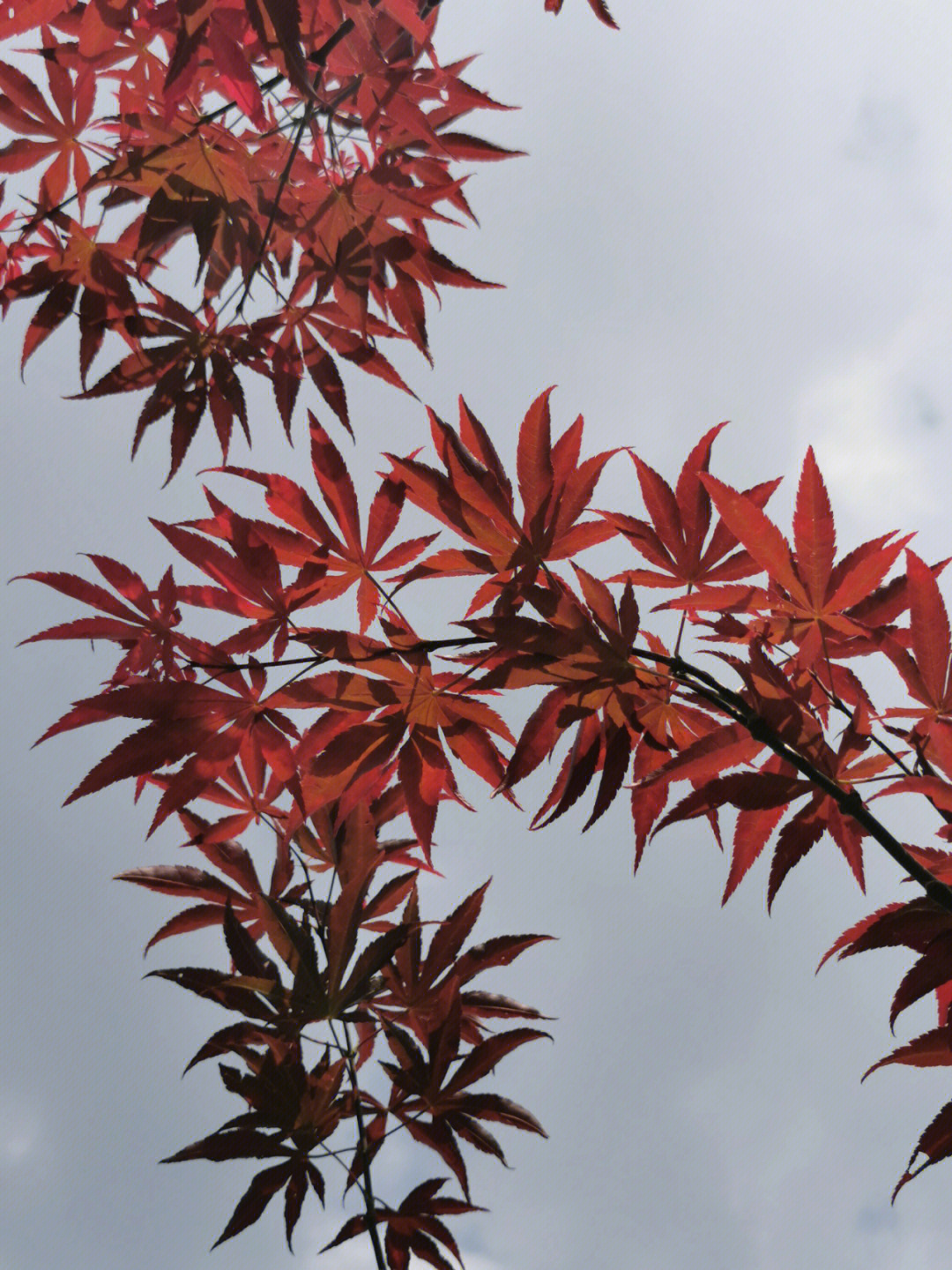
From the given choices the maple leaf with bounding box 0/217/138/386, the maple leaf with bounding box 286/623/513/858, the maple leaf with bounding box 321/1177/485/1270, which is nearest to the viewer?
the maple leaf with bounding box 286/623/513/858

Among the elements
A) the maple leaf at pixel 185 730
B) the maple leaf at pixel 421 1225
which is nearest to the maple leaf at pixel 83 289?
the maple leaf at pixel 185 730

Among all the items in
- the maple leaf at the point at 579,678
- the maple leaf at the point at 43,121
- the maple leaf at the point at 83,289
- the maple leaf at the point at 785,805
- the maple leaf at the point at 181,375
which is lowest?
the maple leaf at the point at 785,805

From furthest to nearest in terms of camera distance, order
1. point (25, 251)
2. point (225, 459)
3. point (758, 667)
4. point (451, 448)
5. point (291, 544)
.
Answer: point (25, 251) → point (225, 459) → point (291, 544) → point (451, 448) → point (758, 667)

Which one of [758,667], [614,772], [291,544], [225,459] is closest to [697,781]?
[614,772]

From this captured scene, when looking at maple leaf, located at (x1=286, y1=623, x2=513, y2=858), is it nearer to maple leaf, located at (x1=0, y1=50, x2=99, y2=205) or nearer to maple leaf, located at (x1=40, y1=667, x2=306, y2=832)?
maple leaf, located at (x1=40, y1=667, x2=306, y2=832)

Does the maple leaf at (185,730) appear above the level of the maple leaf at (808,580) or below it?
above

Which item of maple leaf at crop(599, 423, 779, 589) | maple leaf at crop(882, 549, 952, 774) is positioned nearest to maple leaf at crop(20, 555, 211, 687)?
maple leaf at crop(599, 423, 779, 589)

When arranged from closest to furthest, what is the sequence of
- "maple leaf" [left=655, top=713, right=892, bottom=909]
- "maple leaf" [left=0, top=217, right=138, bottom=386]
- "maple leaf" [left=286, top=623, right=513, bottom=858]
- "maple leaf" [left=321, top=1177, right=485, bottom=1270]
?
"maple leaf" [left=655, top=713, right=892, bottom=909], "maple leaf" [left=286, top=623, right=513, bottom=858], "maple leaf" [left=321, top=1177, right=485, bottom=1270], "maple leaf" [left=0, top=217, right=138, bottom=386]

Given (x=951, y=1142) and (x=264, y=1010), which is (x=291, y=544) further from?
(x=951, y=1142)

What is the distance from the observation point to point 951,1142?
2.42ft

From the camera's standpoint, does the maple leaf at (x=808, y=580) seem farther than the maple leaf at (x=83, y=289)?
No

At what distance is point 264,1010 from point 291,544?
20.3 inches

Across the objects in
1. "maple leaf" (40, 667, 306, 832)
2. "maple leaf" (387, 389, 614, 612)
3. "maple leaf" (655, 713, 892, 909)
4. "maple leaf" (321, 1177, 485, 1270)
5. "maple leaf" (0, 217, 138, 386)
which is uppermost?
"maple leaf" (0, 217, 138, 386)

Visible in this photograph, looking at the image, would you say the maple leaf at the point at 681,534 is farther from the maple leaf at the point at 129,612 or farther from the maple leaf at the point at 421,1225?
the maple leaf at the point at 421,1225
